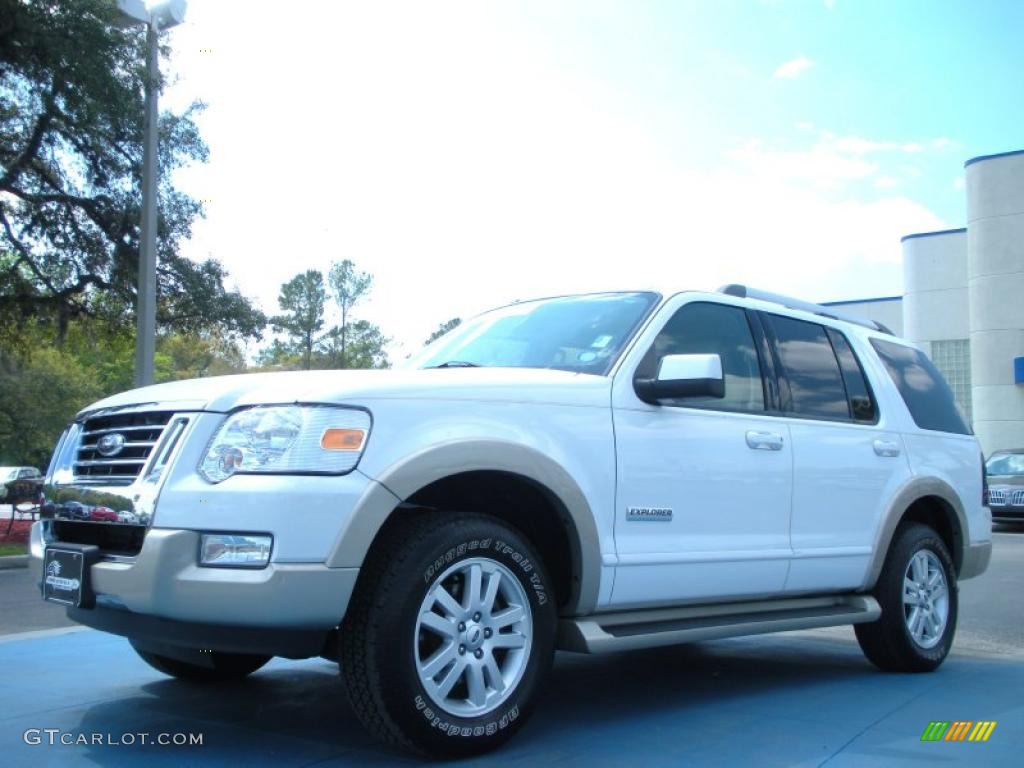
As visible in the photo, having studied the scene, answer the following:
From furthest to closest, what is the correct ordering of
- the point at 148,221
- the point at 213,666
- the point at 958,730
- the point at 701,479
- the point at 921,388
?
the point at 148,221, the point at 921,388, the point at 213,666, the point at 701,479, the point at 958,730

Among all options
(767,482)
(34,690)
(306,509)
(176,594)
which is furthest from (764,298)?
(34,690)

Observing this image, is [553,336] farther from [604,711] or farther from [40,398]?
[40,398]

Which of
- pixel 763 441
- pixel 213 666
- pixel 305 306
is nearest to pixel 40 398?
pixel 305 306

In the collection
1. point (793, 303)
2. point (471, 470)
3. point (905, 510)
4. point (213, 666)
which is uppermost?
point (793, 303)

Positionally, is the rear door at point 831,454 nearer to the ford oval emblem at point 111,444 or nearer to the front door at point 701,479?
the front door at point 701,479

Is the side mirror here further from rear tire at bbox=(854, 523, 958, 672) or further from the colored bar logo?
rear tire at bbox=(854, 523, 958, 672)

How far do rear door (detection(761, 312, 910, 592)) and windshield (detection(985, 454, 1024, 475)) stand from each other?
1715 centimetres

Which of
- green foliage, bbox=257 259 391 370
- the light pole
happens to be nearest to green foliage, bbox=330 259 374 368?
green foliage, bbox=257 259 391 370

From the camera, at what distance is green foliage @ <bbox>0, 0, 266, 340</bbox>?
15.6 meters

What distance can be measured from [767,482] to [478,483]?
158 centimetres

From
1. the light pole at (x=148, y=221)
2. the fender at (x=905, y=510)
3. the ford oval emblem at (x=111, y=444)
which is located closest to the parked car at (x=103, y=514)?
the ford oval emblem at (x=111, y=444)

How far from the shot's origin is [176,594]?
352 cm

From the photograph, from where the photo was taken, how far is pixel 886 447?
234 inches

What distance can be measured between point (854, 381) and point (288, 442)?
11.9 feet
